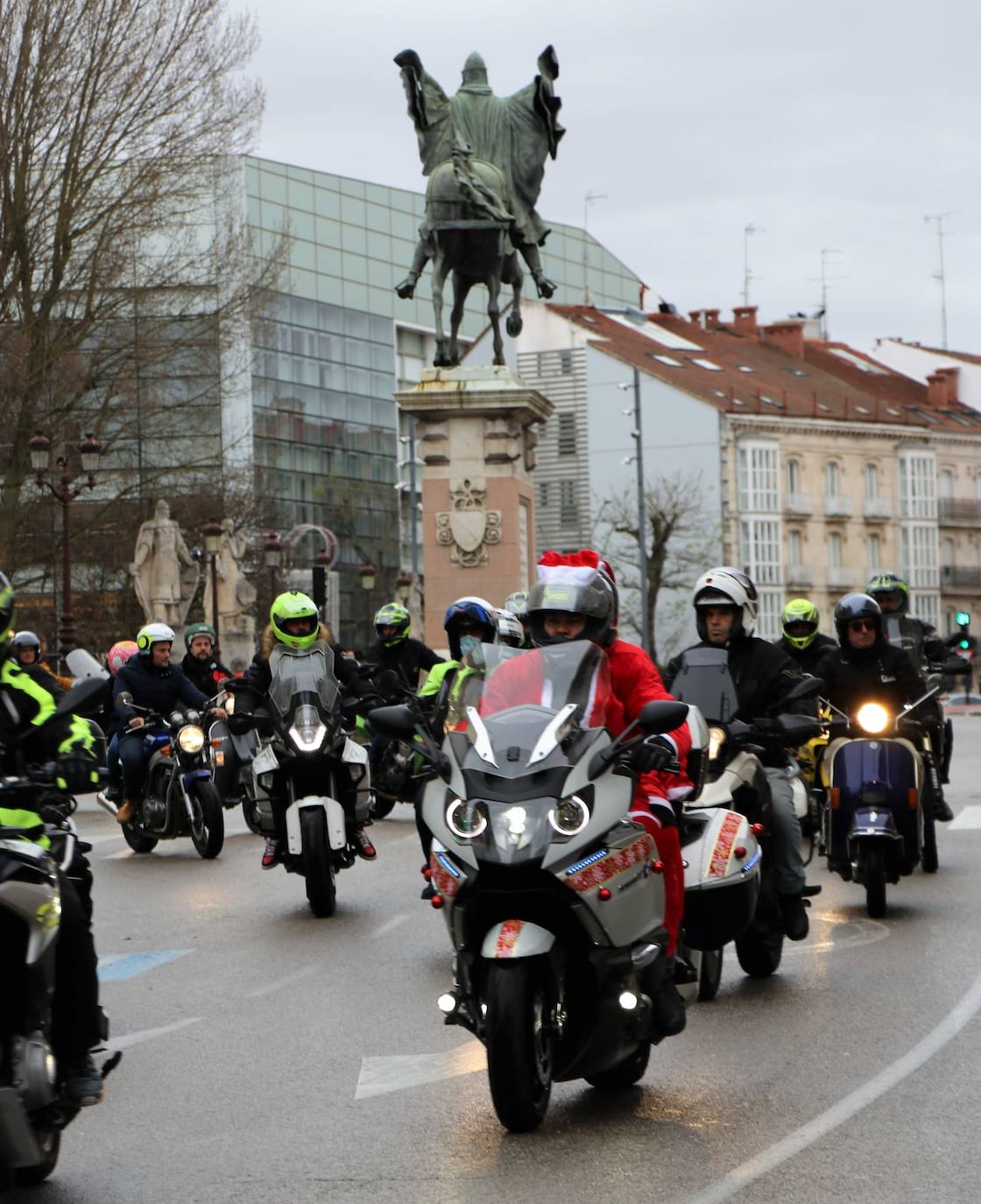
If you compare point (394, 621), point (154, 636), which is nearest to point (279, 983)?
point (154, 636)

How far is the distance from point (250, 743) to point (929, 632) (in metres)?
6.29

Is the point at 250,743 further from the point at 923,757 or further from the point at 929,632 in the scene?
the point at 923,757

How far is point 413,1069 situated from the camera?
8320mm

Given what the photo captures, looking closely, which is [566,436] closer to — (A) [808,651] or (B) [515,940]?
(A) [808,651]

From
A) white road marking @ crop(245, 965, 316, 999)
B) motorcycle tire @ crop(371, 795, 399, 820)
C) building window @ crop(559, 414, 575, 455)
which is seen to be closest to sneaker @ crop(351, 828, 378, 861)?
white road marking @ crop(245, 965, 316, 999)

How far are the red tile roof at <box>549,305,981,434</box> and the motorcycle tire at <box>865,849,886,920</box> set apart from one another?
75.5m

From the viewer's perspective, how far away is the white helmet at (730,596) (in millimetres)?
10195

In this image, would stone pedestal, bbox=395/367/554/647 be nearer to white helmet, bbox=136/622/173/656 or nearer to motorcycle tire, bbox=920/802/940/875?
white helmet, bbox=136/622/173/656

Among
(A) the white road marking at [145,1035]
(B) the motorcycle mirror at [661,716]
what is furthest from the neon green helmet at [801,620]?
(B) the motorcycle mirror at [661,716]

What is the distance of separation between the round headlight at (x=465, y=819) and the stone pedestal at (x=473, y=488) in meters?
22.3

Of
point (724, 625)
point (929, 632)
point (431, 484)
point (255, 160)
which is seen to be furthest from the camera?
point (255, 160)

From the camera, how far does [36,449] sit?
3319cm

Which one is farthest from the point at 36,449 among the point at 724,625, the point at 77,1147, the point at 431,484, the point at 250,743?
the point at 77,1147

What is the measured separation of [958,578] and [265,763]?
8900 centimetres
